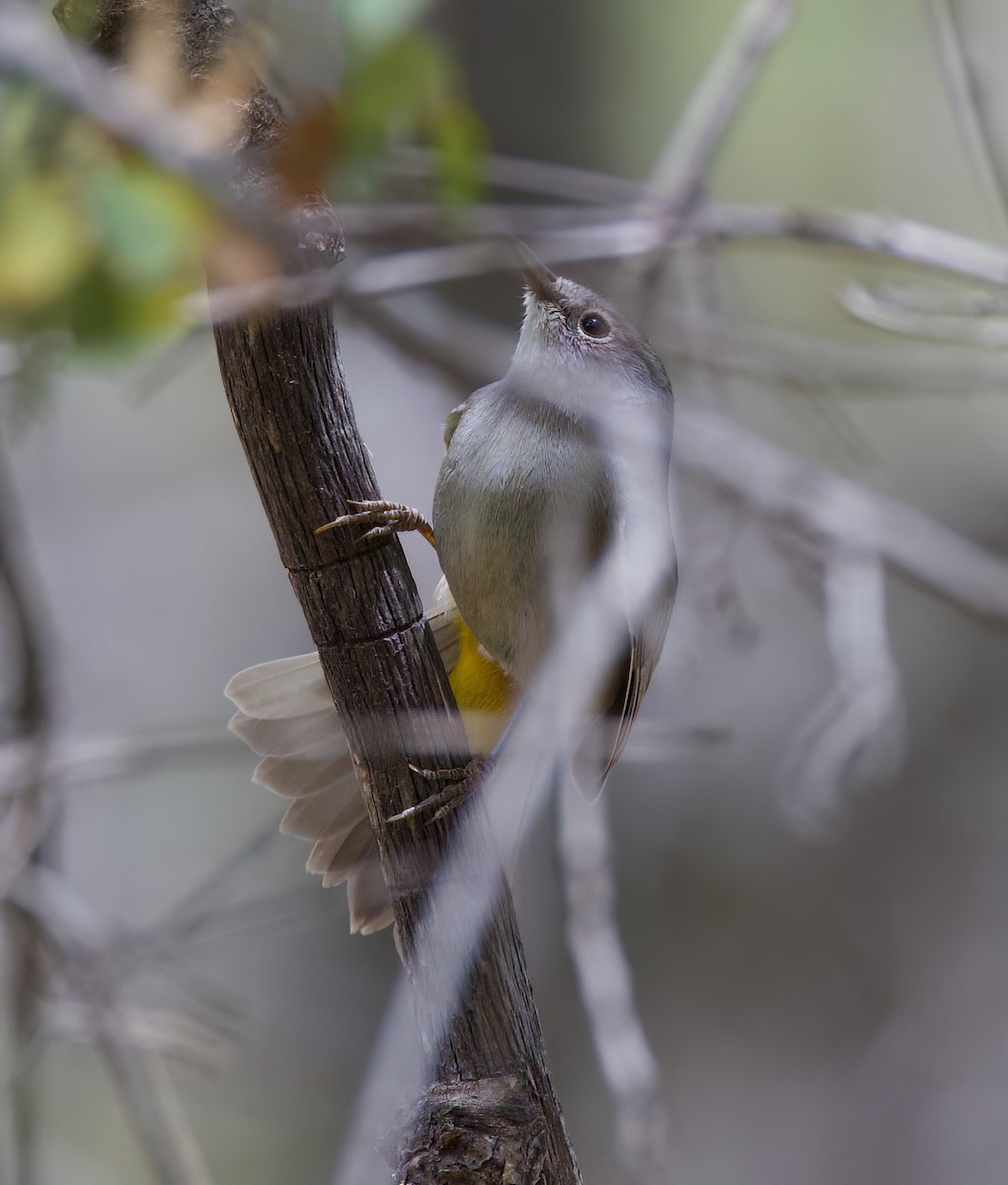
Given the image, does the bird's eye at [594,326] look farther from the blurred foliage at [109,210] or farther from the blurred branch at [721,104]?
the blurred foliage at [109,210]

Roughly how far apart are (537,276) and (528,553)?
716mm

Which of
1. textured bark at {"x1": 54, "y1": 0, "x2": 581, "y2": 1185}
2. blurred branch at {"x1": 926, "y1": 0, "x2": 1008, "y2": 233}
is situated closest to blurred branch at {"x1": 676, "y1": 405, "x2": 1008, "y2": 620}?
blurred branch at {"x1": 926, "y1": 0, "x2": 1008, "y2": 233}

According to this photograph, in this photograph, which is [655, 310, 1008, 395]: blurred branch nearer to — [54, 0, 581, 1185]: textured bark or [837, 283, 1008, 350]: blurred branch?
[837, 283, 1008, 350]: blurred branch

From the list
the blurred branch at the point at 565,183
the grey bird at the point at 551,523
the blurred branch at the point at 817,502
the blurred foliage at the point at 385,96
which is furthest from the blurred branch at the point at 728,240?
the grey bird at the point at 551,523

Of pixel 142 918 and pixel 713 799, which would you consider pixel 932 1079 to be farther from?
pixel 142 918

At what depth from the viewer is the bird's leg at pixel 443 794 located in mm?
1654

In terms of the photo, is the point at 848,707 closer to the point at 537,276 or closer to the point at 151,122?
the point at 537,276

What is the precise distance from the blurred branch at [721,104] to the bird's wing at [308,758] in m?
1.42

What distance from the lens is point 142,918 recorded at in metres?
3.88

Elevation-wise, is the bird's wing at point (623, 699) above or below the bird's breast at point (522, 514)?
below

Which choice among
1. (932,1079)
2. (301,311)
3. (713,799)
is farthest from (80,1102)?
(301,311)

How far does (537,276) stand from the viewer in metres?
2.46

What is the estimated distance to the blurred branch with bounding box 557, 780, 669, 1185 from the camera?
2180 millimetres

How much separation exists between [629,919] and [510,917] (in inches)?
130
